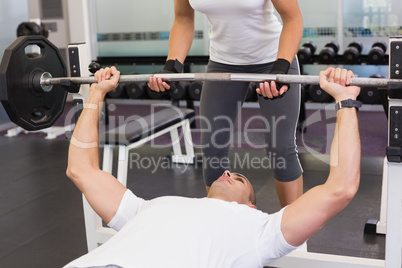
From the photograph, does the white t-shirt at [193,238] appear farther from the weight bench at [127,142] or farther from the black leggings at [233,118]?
the weight bench at [127,142]

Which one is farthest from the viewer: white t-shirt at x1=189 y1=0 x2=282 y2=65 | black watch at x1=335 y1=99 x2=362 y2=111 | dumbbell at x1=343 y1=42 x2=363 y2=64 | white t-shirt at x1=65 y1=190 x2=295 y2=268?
dumbbell at x1=343 y1=42 x2=363 y2=64

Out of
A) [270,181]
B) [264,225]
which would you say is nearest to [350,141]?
[264,225]

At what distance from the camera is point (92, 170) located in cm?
169

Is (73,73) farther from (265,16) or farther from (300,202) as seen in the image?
(300,202)

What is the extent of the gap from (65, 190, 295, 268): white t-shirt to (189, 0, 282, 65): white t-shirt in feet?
2.67

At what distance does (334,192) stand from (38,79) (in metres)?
1.19

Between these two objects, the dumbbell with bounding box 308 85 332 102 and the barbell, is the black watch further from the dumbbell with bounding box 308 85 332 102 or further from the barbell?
the dumbbell with bounding box 308 85 332 102

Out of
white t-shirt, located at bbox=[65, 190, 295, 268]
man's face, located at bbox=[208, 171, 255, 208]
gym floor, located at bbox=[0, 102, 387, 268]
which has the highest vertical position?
man's face, located at bbox=[208, 171, 255, 208]

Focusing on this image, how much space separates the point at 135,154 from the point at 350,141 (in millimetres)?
3077

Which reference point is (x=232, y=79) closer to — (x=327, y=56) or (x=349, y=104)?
(x=349, y=104)

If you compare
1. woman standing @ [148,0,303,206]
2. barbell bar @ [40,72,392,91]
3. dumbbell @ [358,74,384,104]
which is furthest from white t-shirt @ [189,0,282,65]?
dumbbell @ [358,74,384,104]

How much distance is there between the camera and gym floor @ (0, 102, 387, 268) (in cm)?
258

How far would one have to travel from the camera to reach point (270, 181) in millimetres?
3594

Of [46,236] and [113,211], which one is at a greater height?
[113,211]
